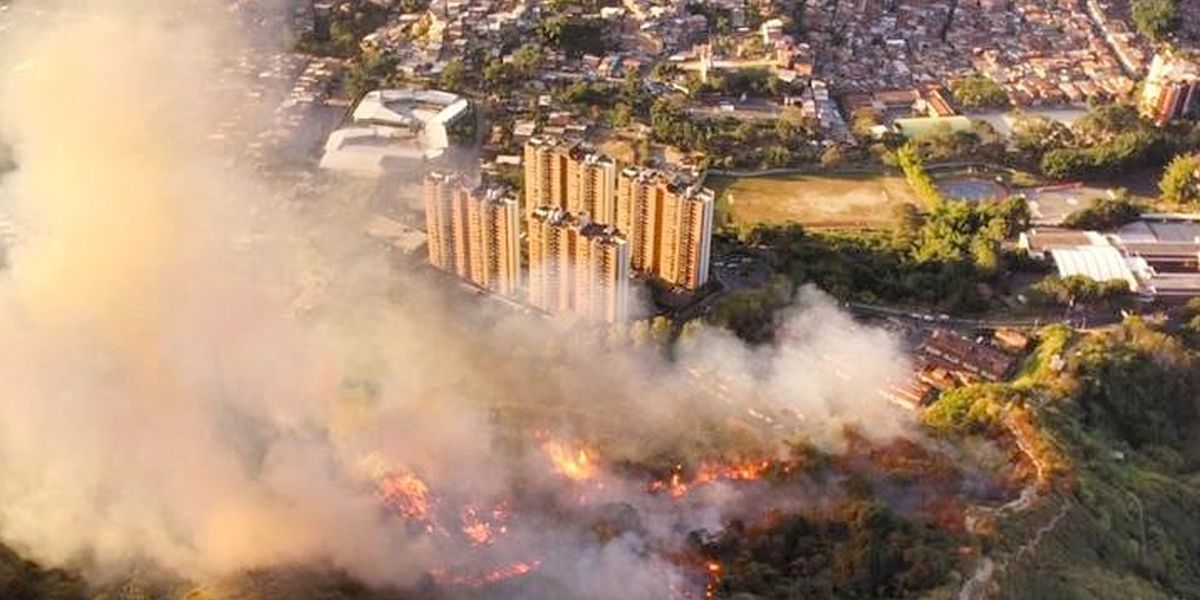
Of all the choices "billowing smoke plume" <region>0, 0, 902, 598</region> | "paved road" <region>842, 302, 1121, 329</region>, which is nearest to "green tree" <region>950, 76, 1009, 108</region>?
"paved road" <region>842, 302, 1121, 329</region>

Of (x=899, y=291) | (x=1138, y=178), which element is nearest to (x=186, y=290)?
(x=899, y=291)

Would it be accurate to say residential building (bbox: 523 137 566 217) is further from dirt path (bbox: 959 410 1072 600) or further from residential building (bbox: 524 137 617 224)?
dirt path (bbox: 959 410 1072 600)

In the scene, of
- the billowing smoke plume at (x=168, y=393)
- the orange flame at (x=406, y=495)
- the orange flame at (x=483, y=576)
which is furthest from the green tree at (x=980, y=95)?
the orange flame at (x=483, y=576)

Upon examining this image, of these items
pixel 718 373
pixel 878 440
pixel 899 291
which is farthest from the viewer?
pixel 899 291

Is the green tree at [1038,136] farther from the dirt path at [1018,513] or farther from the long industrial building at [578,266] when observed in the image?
the long industrial building at [578,266]

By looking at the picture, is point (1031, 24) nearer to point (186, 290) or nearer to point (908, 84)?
point (908, 84)

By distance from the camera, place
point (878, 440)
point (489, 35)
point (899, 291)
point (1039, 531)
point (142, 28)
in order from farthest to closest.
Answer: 1. point (489, 35)
2. point (899, 291)
3. point (878, 440)
4. point (1039, 531)
5. point (142, 28)

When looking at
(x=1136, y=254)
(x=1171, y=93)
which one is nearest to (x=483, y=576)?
(x=1136, y=254)
